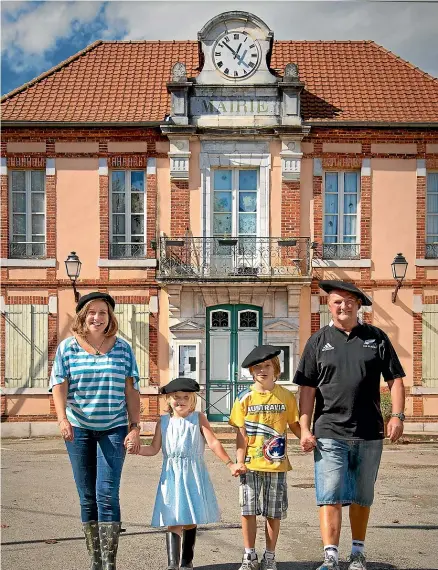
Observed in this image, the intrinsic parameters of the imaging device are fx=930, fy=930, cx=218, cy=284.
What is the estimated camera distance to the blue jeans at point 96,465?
639 cm

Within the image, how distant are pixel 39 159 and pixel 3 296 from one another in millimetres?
3009

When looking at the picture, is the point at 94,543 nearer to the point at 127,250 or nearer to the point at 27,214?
the point at 127,250

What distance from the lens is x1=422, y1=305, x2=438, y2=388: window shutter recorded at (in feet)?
64.7

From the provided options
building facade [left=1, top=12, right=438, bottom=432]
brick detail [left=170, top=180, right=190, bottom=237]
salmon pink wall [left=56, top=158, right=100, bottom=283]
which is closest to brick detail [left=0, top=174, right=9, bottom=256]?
building facade [left=1, top=12, right=438, bottom=432]

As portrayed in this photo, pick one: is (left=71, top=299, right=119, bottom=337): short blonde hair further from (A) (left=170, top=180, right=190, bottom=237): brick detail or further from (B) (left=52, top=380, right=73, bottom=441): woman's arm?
(A) (left=170, top=180, right=190, bottom=237): brick detail

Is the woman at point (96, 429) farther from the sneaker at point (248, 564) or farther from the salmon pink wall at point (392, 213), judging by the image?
Result: the salmon pink wall at point (392, 213)

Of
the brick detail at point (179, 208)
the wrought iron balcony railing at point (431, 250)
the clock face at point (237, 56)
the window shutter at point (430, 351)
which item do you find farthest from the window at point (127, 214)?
the window shutter at point (430, 351)

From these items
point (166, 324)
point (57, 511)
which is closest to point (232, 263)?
point (166, 324)

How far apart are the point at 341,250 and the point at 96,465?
14.2 meters

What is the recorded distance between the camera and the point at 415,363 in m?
19.7

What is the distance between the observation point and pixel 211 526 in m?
8.80

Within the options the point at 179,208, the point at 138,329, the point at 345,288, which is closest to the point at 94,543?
the point at 345,288

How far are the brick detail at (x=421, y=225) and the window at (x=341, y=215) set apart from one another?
1279 millimetres

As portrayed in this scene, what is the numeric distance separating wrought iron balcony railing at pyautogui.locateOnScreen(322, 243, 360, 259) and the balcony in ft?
1.92
